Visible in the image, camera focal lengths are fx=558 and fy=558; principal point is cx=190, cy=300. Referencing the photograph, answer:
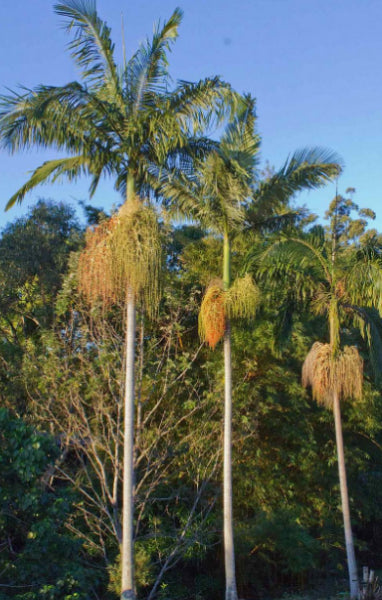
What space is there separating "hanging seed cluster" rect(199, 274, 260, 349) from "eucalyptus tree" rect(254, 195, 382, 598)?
169 cm

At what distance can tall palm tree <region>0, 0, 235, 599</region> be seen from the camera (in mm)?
8406

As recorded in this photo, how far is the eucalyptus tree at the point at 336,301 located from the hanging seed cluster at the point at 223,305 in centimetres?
169

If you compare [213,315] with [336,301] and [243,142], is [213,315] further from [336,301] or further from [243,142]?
[243,142]

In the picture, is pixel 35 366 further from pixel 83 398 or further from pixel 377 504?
pixel 377 504

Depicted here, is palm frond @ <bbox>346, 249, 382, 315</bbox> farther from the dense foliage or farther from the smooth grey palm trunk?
the smooth grey palm trunk

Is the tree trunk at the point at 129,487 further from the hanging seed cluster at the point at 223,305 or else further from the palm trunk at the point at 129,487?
the hanging seed cluster at the point at 223,305

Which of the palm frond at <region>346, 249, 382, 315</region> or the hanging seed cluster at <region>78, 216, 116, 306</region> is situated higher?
the palm frond at <region>346, 249, 382, 315</region>

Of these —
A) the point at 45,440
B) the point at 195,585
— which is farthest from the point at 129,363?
the point at 195,585

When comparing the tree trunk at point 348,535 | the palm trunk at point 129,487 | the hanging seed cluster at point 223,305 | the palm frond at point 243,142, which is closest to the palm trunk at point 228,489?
the hanging seed cluster at point 223,305

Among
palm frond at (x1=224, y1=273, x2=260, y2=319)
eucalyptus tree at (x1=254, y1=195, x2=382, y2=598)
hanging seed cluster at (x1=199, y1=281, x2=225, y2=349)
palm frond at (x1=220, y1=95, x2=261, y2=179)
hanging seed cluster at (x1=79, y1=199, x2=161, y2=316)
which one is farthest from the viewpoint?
eucalyptus tree at (x1=254, y1=195, x2=382, y2=598)

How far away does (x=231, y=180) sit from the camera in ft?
35.1

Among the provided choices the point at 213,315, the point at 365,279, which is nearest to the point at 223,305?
the point at 213,315

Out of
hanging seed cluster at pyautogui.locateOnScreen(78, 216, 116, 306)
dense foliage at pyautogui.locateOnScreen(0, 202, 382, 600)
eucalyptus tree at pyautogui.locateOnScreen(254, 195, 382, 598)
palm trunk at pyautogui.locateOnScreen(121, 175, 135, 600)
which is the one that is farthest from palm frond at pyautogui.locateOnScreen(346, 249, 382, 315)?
hanging seed cluster at pyautogui.locateOnScreen(78, 216, 116, 306)

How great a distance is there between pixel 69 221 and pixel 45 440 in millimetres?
10159
